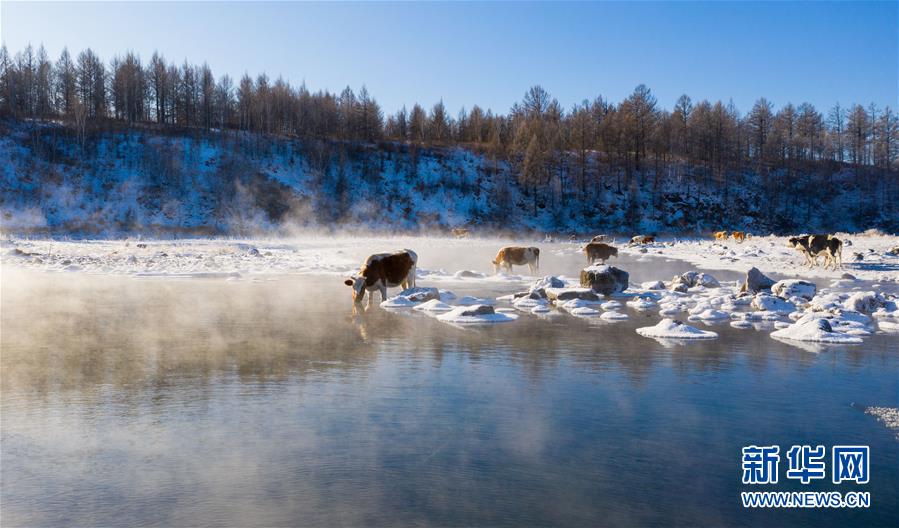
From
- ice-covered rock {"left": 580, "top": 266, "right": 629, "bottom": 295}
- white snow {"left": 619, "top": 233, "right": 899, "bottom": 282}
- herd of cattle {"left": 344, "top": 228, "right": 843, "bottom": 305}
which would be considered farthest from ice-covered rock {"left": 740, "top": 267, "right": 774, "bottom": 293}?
herd of cattle {"left": 344, "top": 228, "right": 843, "bottom": 305}

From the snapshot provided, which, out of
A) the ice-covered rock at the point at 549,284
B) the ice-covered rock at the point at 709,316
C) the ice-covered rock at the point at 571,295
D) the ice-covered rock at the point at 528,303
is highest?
the ice-covered rock at the point at 549,284

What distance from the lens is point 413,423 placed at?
657 cm

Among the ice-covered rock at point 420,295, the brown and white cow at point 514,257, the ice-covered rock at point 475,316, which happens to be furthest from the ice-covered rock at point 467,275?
the ice-covered rock at point 475,316

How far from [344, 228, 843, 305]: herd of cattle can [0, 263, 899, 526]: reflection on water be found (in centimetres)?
461

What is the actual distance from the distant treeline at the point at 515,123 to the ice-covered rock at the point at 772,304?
74.2m

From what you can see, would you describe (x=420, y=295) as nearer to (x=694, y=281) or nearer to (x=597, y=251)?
(x=694, y=281)

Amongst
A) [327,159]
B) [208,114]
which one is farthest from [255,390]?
[208,114]

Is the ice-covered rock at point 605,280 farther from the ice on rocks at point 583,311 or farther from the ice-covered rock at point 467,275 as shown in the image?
the ice-covered rock at point 467,275

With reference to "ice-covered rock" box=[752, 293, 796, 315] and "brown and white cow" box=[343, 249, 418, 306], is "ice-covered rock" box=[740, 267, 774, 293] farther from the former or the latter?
"brown and white cow" box=[343, 249, 418, 306]

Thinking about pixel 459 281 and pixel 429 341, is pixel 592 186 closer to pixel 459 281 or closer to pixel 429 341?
pixel 459 281

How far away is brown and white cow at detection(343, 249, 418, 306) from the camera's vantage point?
639 inches

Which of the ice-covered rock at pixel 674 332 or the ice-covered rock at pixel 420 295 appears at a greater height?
the ice-covered rock at pixel 420 295

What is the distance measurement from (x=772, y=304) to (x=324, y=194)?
69.6 metres

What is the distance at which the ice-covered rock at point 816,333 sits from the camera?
444 inches
